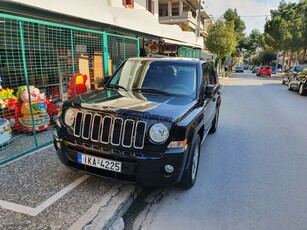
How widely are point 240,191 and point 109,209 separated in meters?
1.90

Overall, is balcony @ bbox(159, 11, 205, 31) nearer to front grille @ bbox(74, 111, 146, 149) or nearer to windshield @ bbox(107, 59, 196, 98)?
windshield @ bbox(107, 59, 196, 98)

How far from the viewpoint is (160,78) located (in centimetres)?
409

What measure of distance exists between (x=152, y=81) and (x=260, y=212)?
8.11 feet

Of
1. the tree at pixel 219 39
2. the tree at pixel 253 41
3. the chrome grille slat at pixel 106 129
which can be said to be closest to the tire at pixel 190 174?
the chrome grille slat at pixel 106 129

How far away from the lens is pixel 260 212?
9.96ft

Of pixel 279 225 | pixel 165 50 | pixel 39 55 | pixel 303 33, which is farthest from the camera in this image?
pixel 303 33

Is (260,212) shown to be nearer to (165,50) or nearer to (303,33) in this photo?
(165,50)

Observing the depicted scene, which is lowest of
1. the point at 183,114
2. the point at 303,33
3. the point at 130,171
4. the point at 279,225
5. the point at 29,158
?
the point at 279,225

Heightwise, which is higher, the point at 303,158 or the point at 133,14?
the point at 133,14

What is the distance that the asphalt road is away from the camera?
2.87m

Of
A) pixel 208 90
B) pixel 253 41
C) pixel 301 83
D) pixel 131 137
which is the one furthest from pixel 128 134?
pixel 253 41

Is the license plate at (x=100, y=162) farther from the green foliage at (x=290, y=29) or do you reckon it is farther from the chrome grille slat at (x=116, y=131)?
the green foliage at (x=290, y=29)

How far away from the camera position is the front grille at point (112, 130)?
2814 mm

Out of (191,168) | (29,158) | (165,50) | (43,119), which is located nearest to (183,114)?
(191,168)
